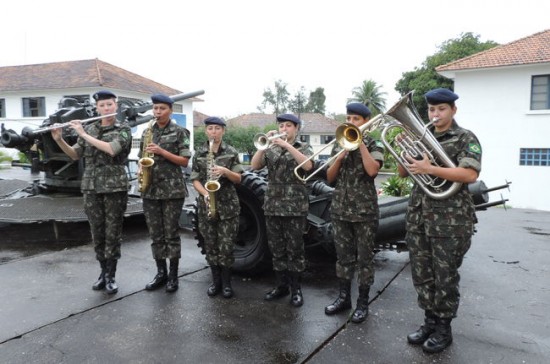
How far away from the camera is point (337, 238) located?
406 cm

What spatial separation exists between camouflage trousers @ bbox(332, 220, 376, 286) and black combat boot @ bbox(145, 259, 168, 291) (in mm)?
1896

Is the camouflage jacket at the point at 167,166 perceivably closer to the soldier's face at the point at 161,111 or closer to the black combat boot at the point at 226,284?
the soldier's face at the point at 161,111

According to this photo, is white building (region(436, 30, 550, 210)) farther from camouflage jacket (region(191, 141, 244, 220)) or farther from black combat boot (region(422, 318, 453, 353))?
black combat boot (region(422, 318, 453, 353))

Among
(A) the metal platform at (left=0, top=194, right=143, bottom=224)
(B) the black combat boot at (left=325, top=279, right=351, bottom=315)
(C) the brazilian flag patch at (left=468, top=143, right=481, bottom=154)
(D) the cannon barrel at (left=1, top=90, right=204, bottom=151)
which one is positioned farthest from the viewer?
(A) the metal platform at (left=0, top=194, right=143, bottom=224)

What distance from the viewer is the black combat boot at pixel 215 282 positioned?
4566 millimetres

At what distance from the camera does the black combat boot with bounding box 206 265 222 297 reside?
4.57 meters

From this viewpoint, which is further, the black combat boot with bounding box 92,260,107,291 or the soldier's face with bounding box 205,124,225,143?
→ the black combat boot with bounding box 92,260,107,291

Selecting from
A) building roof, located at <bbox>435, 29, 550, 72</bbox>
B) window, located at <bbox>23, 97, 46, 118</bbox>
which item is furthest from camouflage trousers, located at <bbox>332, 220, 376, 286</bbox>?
window, located at <bbox>23, 97, 46, 118</bbox>

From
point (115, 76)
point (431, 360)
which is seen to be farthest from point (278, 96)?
point (431, 360)

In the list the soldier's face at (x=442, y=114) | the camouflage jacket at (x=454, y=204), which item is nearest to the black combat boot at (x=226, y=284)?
the camouflage jacket at (x=454, y=204)

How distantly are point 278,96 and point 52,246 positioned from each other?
234 ft

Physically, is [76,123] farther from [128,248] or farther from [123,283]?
[128,248]

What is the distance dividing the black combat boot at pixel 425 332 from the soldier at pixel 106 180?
2.87 m

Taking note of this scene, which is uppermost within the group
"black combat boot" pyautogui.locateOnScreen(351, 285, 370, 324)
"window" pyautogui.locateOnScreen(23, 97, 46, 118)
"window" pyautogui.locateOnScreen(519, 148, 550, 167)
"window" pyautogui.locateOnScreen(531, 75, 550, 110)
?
"window" pyautogui.locateOnScreen(23, 97, 46, 118)
